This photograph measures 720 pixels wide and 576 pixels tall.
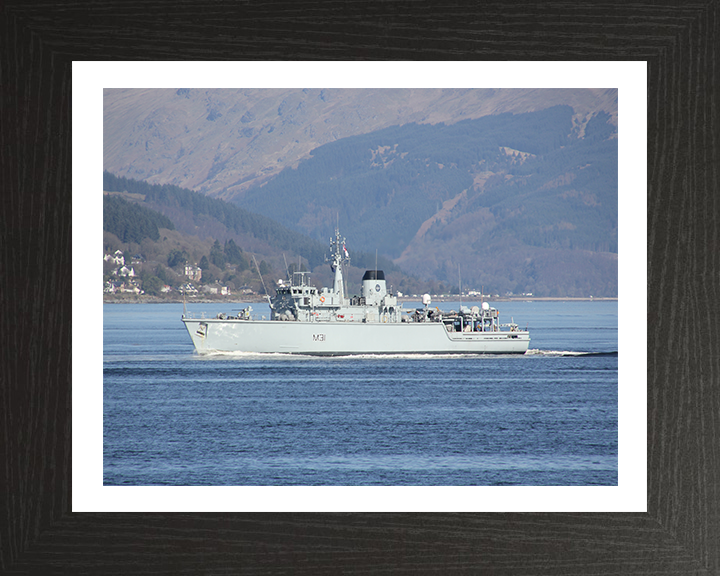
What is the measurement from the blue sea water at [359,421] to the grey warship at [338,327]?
67 cm

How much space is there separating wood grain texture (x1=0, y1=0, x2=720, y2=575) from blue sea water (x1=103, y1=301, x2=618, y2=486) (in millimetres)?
6958

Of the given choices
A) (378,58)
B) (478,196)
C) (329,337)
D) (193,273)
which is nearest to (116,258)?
(193,273)

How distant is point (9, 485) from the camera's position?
303 centimetres

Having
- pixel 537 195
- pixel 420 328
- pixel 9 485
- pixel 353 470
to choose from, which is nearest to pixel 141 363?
pixel 420 328

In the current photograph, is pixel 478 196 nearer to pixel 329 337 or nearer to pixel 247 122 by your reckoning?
pixel 247 122

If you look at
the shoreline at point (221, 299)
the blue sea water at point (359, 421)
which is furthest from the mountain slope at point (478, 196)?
the blue sea water at point (359, 421)

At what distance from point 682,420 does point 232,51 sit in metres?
2.16

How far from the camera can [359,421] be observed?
57.6ft

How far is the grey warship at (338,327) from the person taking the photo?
1856cm

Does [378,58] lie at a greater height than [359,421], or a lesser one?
greater

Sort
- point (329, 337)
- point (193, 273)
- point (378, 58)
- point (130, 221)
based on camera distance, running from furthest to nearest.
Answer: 1. point (130, 221)
2. point (193, 273)
3. point (329, 337)
4. point (378, 58)

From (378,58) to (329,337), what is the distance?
51.5ft

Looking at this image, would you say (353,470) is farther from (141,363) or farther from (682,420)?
(141,363)

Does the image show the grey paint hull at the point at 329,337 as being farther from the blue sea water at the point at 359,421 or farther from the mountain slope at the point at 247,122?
the mountain slope at the point at 247,122
